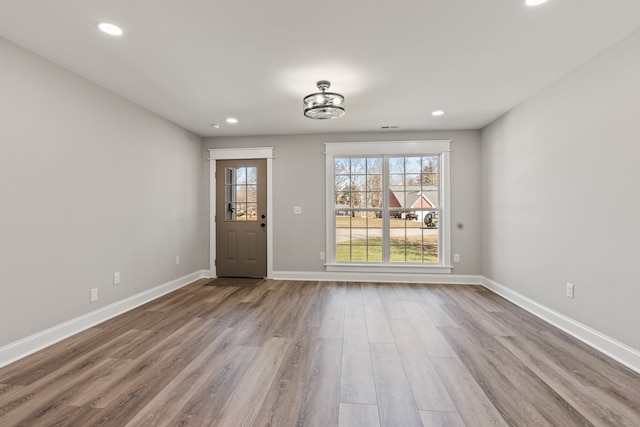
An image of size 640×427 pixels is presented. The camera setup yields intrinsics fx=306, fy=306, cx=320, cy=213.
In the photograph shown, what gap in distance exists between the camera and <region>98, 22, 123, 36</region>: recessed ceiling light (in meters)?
2.13

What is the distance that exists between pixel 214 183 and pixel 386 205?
9.74 feet

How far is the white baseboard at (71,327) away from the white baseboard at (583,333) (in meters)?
4.56

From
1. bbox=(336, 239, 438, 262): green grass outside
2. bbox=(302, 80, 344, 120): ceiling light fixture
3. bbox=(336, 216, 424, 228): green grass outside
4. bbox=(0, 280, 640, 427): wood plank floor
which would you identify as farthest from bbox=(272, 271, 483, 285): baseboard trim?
bbox=(302, 80, 344, 120): ceiling light fixture

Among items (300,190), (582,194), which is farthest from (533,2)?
(300,190)

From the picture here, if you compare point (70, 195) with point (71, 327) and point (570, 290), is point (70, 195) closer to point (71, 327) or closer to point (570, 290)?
point (71, 327)

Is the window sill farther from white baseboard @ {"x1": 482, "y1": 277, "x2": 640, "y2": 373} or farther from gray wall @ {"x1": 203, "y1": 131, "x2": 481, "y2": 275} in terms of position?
white baseboard @ {"x1": 482, "y1": 277, "x2": 640, "y2": 373}

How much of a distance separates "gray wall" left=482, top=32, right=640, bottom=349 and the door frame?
3497mm

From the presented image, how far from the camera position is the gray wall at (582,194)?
2.29 metres

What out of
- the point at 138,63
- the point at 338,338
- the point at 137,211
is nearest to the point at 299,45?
the point at 138,63

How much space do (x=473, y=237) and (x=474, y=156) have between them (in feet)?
4.22

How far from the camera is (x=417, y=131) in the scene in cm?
495

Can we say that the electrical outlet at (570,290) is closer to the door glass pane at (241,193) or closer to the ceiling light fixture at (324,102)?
the ceiling light fixture at (324,102)

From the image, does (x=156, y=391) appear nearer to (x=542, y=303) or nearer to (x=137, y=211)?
(x=137, y=211)

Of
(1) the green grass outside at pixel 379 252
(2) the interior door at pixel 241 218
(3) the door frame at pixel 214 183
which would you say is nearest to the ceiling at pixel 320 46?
(3) the door frame at pixel 214 183
